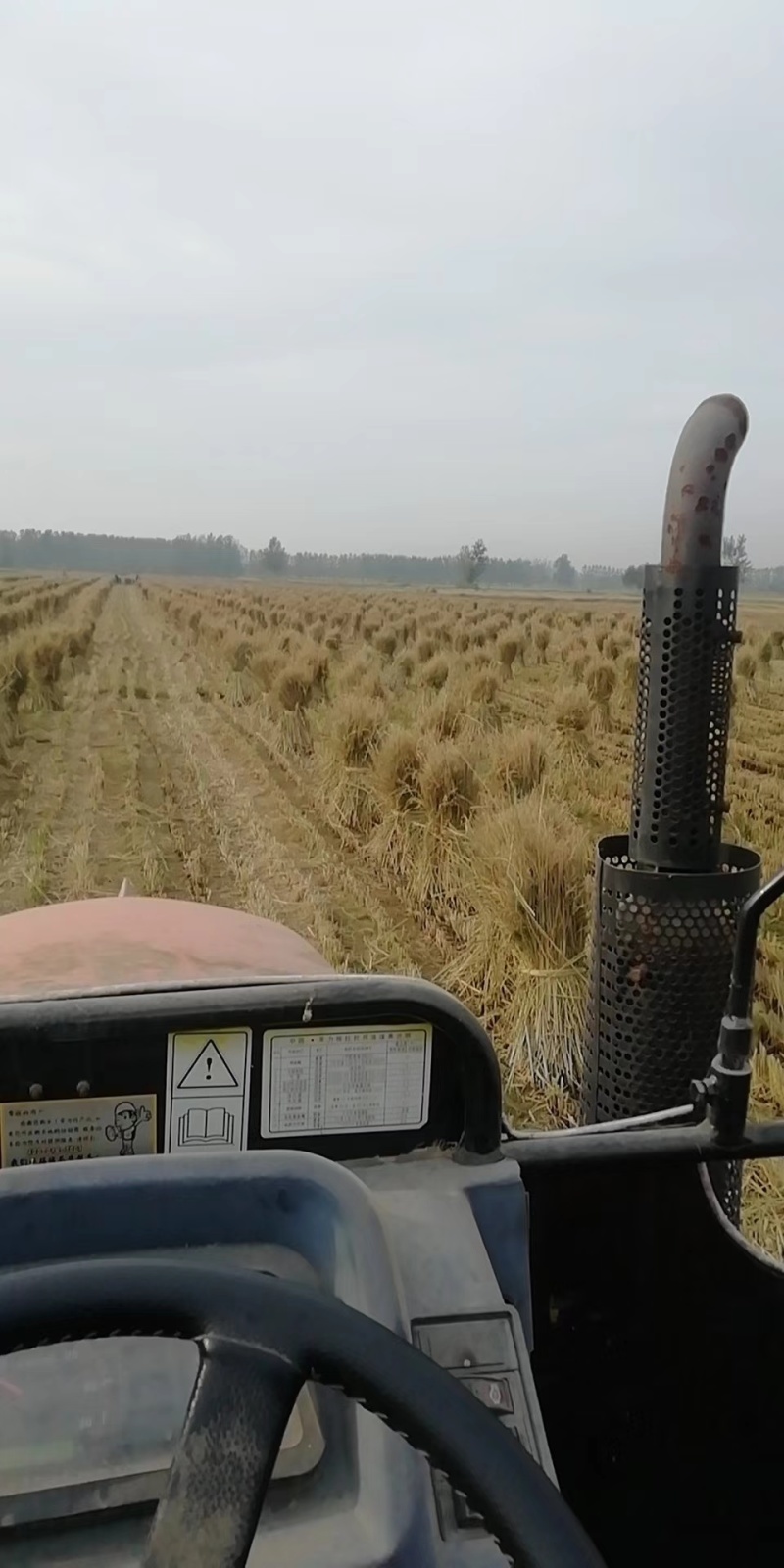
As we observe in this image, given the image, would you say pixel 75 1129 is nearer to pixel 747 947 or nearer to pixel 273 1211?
pixel 273 1211

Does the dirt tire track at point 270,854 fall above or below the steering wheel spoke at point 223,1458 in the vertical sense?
below

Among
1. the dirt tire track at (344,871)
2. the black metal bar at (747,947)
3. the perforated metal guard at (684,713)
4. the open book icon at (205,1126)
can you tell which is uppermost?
the perforated metal guard at (684,713)

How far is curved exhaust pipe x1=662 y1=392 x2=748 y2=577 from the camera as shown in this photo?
5.33ft

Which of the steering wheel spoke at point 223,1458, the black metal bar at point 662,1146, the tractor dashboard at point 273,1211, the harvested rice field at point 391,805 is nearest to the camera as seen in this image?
the steering wheel spoke at point 223,1458

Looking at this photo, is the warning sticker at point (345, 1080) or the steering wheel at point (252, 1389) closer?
the steering wheel at point (252, 1389)

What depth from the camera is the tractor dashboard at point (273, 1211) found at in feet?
3.07

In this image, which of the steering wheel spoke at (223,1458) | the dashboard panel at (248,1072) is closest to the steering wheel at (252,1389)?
the steering wheel spoke at (223,1458)

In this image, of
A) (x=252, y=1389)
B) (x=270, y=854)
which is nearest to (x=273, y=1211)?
(x=252, y=1389)

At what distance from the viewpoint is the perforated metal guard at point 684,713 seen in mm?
1633

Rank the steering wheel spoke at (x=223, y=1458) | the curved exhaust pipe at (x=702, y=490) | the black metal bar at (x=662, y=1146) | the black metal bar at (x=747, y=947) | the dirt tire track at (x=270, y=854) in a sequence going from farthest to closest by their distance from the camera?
the dirt tire track at (x=270, y=854)
the curved exhaust pipe at (x=702, y=490)
the black metal bar at (x=662, y=1146)
the black metal bar at (x=747, y=947)
the steering wheel spoke at (x=223, y=1458)

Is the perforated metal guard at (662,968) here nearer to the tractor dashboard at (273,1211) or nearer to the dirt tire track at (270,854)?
the tractor dashboard at (273,1211)

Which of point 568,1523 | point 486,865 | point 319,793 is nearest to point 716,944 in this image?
point 568,1523

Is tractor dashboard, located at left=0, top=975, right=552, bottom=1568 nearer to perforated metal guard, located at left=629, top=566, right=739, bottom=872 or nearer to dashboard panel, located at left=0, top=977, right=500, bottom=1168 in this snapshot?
dashboard panel, located at left=0, top=977, right=500, bottom=1168

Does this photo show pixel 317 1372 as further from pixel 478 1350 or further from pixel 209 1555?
pixel 478 1350
